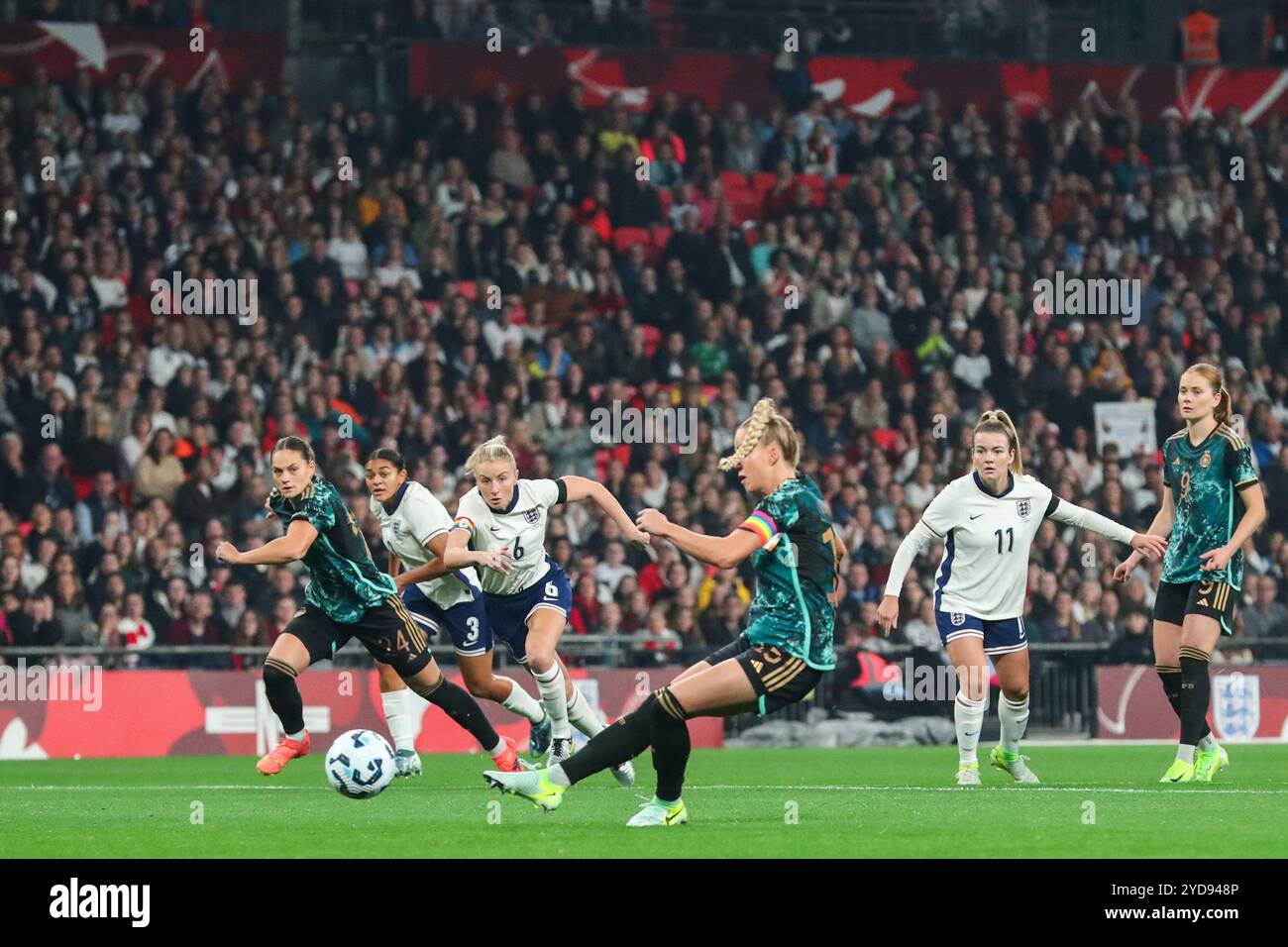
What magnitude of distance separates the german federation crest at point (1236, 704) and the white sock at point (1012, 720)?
8.42m

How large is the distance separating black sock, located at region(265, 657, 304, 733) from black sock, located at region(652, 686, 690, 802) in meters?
3.59

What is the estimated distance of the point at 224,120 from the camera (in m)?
26.7

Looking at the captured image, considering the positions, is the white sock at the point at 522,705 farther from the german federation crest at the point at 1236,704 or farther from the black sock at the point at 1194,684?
the german federation crest at the point at 1236,704

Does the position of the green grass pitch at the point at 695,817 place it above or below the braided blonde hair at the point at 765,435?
below

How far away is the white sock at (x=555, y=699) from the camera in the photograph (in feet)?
46.3

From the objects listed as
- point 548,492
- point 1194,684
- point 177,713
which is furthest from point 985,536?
point 177,713

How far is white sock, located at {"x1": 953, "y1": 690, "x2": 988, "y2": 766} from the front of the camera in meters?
13.7

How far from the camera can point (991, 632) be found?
1369cm

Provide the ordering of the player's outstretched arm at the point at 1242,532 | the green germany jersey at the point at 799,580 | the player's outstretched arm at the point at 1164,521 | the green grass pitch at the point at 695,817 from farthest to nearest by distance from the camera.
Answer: the player's outstretched arm at the point at 1164,521 < the player's outstretched arm at the point at 1242,532 < the green germany jersey at the point at 799,580 < the green grass pitch at the point at 695,817

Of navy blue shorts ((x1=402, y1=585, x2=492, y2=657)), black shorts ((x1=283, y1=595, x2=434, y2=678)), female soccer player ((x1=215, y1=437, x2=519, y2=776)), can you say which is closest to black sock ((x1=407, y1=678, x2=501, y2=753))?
female soccer player ((x1=215, y1=437, x2=519, y2=776))

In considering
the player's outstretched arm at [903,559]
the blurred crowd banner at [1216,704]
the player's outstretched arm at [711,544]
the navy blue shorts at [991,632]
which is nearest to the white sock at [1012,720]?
the navy blue shorts at [991,632]

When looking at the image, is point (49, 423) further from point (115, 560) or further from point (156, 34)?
point (156, 34)

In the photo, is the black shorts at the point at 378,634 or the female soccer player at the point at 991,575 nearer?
→ the black shorts at the point at 378,634

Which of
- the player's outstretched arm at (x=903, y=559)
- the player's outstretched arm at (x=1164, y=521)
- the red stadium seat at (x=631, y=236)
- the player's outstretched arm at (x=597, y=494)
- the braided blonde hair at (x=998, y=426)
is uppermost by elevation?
the red stadium seat at (x=631, y=236)
